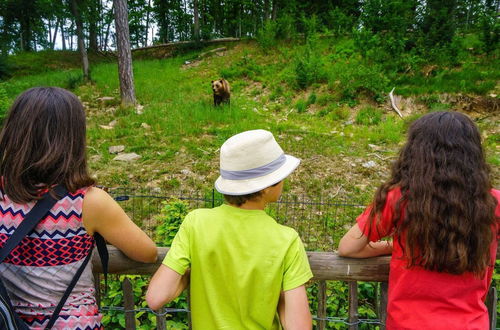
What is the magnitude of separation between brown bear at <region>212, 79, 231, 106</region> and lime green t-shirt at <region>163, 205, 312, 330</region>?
33.0ft

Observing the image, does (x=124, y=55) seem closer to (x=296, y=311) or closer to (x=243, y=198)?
(x=243, y=198)

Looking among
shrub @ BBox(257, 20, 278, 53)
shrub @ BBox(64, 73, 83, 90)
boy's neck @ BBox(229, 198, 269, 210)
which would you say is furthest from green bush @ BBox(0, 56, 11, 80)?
boy's neck @ BBox(229, 198, 269, 210)

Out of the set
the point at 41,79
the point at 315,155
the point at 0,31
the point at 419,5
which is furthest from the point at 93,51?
the point at 315,155

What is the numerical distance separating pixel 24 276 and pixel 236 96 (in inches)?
470

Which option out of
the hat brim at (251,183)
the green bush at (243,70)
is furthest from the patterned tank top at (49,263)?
the green bush at (243,70)

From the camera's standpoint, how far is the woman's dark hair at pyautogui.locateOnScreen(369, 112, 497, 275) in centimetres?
150

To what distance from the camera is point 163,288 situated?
148cm

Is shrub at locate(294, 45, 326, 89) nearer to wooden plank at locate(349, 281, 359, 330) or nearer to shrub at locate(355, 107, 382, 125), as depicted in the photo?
shrub at locate(355, 107, 382, 125)

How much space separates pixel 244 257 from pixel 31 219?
81cm

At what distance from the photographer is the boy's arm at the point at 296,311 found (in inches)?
54.4

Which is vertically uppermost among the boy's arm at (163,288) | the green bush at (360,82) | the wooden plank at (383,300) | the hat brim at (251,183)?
the green bush at (360,82)

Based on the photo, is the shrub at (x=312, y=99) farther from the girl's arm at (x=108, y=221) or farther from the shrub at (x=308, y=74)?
the girl's arm at (x=108, y=221)

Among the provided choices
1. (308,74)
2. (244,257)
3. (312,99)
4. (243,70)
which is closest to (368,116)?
(312,99)

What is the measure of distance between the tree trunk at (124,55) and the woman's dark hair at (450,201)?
1176 centimetres
